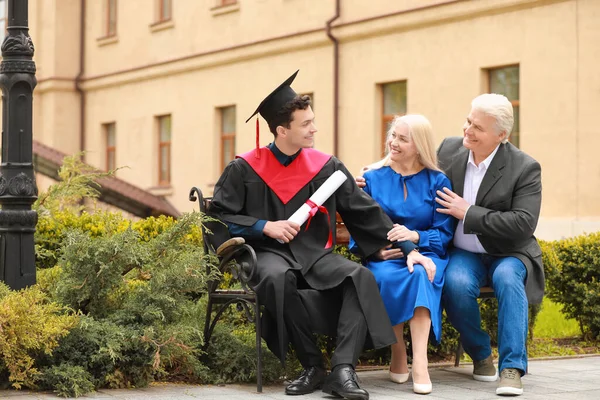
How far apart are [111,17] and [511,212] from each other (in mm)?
25099

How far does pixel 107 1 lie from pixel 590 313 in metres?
23.4

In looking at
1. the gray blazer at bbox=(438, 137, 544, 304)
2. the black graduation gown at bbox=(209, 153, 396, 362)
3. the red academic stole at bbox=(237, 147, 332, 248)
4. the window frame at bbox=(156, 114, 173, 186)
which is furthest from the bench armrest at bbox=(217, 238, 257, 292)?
the window frame at bbox=(156, 114, 173, 186)

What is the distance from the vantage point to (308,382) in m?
6.20

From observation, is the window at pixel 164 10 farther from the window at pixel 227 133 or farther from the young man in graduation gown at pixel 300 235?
the young man in graduation gown at pixel 300 235

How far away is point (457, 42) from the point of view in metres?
19.9

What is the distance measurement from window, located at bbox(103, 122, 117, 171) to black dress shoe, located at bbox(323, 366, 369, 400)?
2462 cm

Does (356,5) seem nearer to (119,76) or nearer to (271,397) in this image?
(119,76)

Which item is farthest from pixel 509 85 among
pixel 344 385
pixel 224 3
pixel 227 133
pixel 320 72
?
pixel 344 385

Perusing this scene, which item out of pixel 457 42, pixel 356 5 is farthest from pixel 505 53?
pixel 356 5

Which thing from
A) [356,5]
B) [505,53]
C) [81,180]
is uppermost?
[356,5]

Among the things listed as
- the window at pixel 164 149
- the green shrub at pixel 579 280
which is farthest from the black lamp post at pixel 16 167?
the window at pixel 164 149

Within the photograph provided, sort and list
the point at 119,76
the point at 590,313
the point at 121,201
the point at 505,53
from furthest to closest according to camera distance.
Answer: the point at 119,76, the point at 121,201, the point at 505,53, the point at 590,313

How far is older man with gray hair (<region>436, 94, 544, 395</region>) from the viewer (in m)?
6.54

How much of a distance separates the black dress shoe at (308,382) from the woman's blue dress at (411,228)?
54 centimetres
